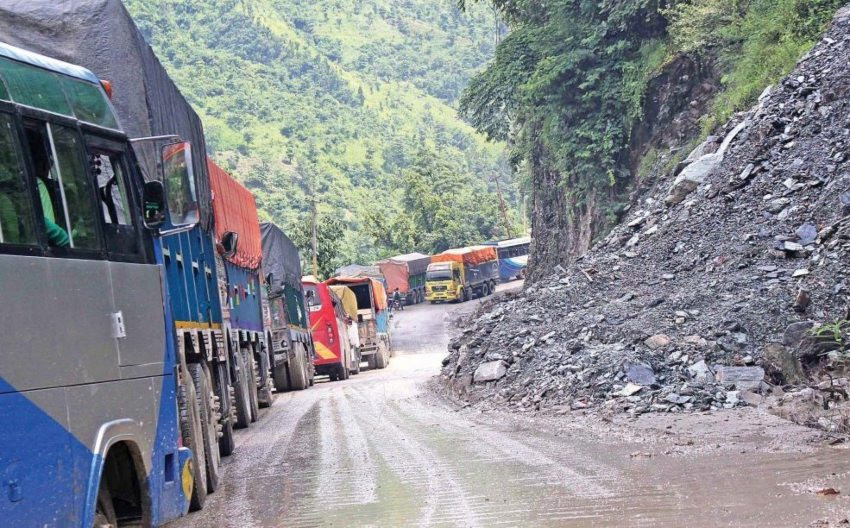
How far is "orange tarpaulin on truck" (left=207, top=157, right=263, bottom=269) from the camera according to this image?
1501cm

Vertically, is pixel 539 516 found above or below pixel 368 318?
below

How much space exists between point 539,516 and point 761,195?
Result: 41.9 feet

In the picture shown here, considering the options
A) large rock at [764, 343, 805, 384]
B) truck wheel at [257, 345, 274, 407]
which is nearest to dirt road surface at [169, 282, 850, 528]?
large rock at [764, 343, 805, 384]

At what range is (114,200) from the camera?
6.66m

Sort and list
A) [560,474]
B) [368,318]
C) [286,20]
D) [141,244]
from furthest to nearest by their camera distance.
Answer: [286,20]
[368,318]
[560,474]
[141,244]

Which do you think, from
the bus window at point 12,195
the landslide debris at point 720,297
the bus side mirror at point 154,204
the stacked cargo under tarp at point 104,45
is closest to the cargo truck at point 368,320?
the landslide debris at point 720,297

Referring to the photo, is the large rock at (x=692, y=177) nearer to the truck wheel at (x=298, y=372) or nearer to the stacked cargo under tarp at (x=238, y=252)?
the stacked cargo under tarp at (x=238, y=252)

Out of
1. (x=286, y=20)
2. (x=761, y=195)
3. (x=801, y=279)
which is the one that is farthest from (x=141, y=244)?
(x=286, y=20)

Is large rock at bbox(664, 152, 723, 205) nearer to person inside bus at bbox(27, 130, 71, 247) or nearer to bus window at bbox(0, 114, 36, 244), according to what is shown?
person inside bus at bbox(27, 130, 71, 247)

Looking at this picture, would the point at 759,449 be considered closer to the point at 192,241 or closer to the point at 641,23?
the point at 192,241

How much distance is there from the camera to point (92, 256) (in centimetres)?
600

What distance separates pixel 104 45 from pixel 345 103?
12691 centimetres

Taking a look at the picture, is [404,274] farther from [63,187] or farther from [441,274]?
[63,187]

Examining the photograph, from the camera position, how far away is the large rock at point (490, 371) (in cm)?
1745
